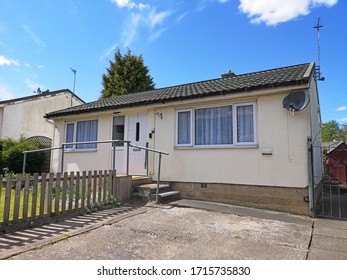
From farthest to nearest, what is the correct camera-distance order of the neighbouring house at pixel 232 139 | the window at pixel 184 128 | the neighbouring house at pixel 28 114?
the neighbouring house at pixel 28 114 → the window at pixel 184 128 → the neighbouring house at pixel 232 139

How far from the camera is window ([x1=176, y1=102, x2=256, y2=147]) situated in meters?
7.90

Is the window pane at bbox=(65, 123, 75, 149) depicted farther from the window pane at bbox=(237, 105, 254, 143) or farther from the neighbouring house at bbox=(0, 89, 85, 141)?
the window pane at bbox=(237, 105, 254, 143)

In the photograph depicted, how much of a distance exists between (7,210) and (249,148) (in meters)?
6.47

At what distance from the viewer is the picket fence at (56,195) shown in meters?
4.74

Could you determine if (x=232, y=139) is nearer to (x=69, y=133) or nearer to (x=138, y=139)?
(x=138, y=139)

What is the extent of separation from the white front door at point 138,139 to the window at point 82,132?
2084 mm

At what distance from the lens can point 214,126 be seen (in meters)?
8.52

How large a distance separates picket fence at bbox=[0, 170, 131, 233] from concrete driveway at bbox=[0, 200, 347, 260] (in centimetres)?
31

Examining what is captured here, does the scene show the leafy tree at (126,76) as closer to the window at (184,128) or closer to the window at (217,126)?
the window at (184,128)

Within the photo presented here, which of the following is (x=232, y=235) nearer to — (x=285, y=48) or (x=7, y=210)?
(x=7, y=210)

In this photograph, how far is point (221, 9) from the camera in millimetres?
10062

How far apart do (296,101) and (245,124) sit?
1664mm

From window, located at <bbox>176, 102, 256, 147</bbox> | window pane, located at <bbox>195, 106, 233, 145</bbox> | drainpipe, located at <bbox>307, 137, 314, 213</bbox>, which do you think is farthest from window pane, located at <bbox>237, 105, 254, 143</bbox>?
drainpipe, located at <bbox>307, 137, 314, 213</bbox>

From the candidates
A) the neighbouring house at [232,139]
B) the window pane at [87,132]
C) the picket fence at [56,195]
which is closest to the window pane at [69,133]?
the window pane at [87,132]
